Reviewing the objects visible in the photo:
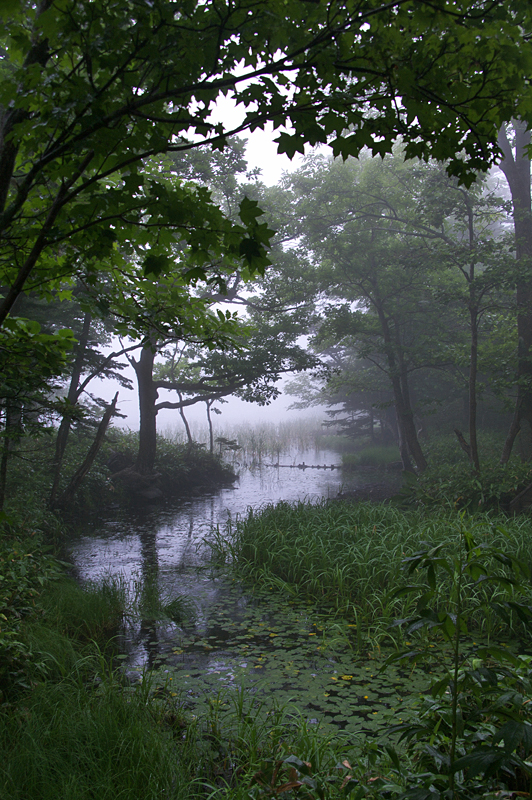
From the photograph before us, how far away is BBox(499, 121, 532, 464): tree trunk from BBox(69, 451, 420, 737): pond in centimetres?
631

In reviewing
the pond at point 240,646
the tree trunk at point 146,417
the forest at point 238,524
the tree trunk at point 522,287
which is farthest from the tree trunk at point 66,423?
the tree trunk at point 522,287

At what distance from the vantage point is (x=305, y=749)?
2375 millimetres

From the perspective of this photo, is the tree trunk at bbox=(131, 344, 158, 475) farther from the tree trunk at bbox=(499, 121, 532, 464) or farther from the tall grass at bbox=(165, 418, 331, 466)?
the tree trunk at bbox=(499, 121, 532, 464)

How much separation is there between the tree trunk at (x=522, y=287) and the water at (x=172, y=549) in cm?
463

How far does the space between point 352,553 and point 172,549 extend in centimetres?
339

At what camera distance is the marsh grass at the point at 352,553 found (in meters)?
4.70

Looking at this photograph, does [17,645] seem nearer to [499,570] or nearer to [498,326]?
[499,570]

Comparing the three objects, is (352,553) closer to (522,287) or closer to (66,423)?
(66,423)

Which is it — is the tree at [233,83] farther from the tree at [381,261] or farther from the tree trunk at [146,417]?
the tree trunk at [146,417]

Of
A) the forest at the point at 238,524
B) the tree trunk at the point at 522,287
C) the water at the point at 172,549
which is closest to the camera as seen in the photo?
the forest at the point at 238,524

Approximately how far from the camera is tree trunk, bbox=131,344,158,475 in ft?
42.3

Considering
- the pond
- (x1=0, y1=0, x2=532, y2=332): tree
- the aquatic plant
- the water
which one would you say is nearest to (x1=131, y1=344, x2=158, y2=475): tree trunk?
the water

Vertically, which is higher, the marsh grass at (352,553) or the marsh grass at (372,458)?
the marsh grass at (372,458)

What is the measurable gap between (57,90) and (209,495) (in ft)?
39.4
